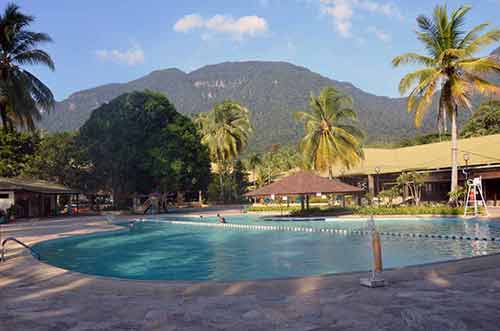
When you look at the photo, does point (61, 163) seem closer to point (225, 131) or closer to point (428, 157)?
point (225, 131)

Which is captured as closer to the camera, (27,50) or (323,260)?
(323,260)

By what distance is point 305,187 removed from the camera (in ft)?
75.8

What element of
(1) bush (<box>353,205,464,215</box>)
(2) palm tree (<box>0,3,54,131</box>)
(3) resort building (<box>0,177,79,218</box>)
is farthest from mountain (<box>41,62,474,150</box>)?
(1) bush (<box>353,205,464,215</box>)

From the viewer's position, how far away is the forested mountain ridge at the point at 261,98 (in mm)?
96919

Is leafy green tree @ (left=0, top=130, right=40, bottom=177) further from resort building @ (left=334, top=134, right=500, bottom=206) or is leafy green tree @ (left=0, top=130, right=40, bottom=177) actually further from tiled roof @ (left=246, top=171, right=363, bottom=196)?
resort building @ (left=334, top=134, right=500, bottom=206)

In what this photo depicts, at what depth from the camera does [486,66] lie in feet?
66.4

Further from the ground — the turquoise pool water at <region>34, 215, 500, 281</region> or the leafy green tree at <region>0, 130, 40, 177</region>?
the leafy green tree at <region>0, 130, 40, 177</region>

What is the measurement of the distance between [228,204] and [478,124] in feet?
93.8

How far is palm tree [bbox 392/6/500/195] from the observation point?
21.0 m

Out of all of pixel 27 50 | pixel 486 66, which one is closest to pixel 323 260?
pixel 486 66

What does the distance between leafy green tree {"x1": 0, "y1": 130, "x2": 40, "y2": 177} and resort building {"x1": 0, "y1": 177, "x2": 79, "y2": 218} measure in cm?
530

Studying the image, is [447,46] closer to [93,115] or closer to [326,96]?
[326,96]

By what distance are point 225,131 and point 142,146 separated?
11.7 meters

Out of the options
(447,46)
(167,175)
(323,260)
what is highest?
(447,46)
